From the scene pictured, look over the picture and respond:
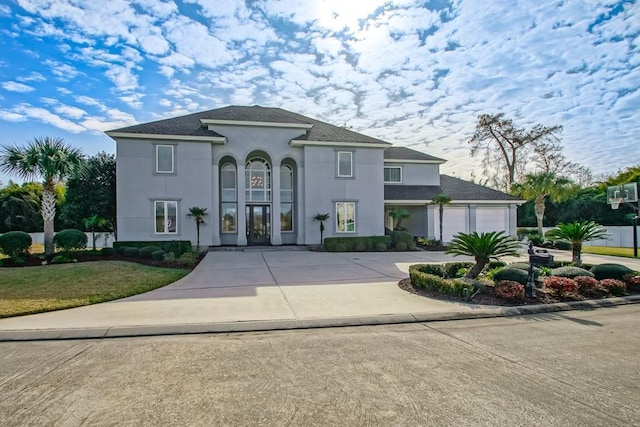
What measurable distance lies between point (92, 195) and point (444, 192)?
851 inches

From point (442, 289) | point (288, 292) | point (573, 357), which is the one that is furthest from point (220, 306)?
point (573, 357)

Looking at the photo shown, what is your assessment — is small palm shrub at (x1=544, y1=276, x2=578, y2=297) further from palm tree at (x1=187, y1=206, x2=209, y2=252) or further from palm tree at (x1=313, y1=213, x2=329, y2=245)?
palm tree at (x1=187, y1=206, x2=209, y2=252)

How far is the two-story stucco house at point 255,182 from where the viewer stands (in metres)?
18.9

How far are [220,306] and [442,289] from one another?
5007mm

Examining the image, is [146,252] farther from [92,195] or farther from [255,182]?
[255,182]

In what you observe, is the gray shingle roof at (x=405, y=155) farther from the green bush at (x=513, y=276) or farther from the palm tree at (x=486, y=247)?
the green bush at (x=513, y=276)

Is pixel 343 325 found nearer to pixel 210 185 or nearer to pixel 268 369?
pixel 268 369

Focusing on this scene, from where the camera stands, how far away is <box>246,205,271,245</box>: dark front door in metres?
22.0

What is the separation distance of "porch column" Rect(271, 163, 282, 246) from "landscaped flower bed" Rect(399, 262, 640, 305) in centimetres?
1257

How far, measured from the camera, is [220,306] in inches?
296

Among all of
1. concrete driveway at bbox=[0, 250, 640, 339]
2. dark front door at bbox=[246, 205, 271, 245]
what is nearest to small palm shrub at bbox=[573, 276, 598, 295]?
concrete driveway at bbox=[0, 250, 640, 339]

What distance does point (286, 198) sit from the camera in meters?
22.4

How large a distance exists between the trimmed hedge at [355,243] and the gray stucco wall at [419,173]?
6.56 meters

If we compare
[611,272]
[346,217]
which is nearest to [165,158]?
[346,217]
